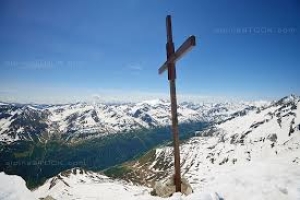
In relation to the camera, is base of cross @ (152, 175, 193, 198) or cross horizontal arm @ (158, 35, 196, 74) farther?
base of cross @ (152, 175, 193, 198)

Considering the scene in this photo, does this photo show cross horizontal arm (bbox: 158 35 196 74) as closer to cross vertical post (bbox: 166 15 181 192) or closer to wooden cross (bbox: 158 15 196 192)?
wooden cross (bbox: 158 15 196 192)

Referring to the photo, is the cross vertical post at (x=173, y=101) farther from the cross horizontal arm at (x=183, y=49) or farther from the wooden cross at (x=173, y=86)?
the cross horizontal arm at (x=183, y=49)

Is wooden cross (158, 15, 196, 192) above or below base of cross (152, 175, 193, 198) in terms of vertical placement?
above

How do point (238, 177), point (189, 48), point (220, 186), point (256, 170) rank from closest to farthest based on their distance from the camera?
point (189, 48)
point (220, 186)
point (238, 177)
point (256, 170)

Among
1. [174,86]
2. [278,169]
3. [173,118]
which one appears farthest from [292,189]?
[174,86]

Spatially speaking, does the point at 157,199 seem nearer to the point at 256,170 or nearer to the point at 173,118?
the point at 173,118

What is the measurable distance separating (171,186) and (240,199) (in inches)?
233

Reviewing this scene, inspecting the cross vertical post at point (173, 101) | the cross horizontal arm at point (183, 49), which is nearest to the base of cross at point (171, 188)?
the cross vertical post at point (173, 101)

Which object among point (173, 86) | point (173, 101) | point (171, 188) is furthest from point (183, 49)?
point (171, 188)

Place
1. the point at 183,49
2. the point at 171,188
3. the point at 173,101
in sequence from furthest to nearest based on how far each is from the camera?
the point at 171,188 → the point at 173,101 → the point at 183,49

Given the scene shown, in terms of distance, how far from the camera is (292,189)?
11.6m

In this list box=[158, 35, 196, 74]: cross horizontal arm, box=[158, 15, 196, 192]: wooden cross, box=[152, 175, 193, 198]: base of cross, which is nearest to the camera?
box=[158, 35, 196, 74]: cross horizontal arm

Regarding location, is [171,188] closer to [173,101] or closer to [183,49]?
[173,101]

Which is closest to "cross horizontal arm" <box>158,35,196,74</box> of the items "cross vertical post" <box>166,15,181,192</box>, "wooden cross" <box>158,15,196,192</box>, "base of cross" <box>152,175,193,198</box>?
"wooden cross" <box>158,15,196,192</box>
